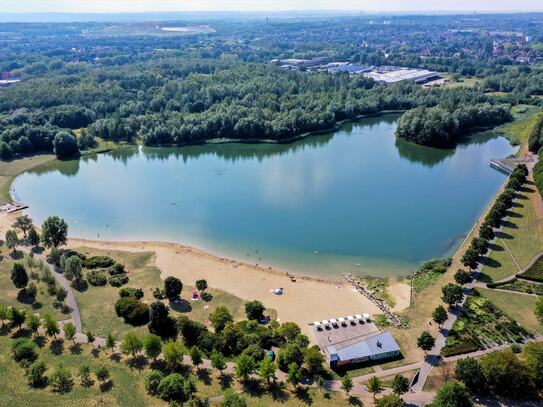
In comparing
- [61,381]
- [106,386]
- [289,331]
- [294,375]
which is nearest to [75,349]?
[61,381]

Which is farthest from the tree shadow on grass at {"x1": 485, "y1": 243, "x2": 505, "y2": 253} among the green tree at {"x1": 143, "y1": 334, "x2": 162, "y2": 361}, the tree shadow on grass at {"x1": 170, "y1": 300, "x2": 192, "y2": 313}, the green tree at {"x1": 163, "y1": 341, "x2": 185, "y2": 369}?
the green tree at {"x1": 143, "y1": 334, "x2": 162, "y2": 361}

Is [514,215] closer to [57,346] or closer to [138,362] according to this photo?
[138,362]

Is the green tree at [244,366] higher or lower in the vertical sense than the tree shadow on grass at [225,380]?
higher

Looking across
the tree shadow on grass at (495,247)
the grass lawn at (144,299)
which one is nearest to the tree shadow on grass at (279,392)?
the grass lawn at (144,299)

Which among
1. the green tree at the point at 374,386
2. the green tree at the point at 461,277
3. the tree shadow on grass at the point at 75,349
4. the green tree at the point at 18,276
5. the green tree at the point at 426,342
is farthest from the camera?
the green tree at the point at 18,276

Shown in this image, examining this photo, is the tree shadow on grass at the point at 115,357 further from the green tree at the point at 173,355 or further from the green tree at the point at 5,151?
the green tree at the point at 5,151
